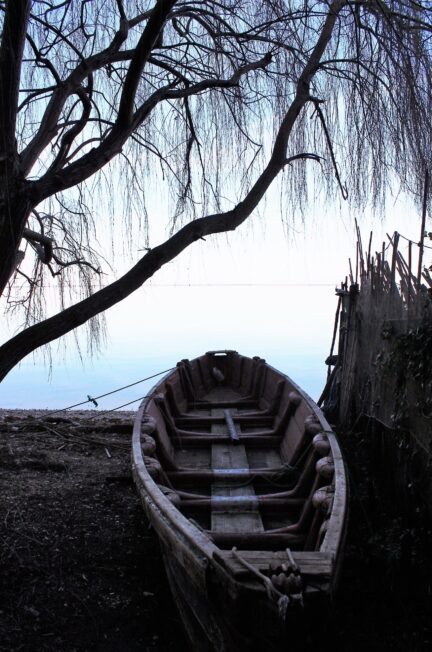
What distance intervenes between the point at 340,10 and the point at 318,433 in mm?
2788

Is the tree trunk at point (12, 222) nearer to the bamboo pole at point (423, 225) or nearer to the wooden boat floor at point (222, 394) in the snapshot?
the bamboo pole at point (423, 225)

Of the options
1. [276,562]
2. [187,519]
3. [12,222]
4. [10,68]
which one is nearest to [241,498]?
[187,519]

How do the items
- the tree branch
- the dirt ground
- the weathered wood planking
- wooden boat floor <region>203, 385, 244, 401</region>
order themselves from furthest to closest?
wooden boat floor <region>203, 385, 244, 401</region>, the weathered wood planking, the dirt ground, the tree branch

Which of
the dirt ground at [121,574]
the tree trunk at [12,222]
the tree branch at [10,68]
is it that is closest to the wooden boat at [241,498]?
the dirt ground at [121,574]

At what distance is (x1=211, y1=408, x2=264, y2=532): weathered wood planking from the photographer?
382 centimetres

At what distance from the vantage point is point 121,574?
4.06 m

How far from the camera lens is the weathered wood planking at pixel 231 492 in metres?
3.82

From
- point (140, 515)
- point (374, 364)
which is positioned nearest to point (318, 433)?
point (374, 364)

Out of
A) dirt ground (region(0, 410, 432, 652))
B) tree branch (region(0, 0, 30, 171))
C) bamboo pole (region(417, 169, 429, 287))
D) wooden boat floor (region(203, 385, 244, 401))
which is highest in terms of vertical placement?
tree branch (region(0, 0, 30, 171))

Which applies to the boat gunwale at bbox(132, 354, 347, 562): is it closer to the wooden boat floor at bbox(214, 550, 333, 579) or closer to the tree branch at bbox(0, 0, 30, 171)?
the wooden boat floor at bbox(214, 550, 333, 579)

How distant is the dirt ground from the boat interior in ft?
1.76

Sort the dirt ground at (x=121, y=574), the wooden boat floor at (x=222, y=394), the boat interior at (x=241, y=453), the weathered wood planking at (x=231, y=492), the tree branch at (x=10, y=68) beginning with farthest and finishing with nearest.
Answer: the wooden boat floor at (x=222, y=394) → the weathered wood planking at (x=231, y=492) → the boat interior at (x=241, y=453) → the dirt ground at (x=121, y=574) → the tree branch at (x=10, y=68)

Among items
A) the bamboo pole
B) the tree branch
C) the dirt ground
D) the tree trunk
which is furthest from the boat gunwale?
the tree branch

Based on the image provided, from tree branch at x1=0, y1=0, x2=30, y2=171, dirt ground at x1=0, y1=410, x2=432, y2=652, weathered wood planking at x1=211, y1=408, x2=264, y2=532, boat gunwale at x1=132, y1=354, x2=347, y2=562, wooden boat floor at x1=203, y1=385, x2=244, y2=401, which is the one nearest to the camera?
boat gunwale at x1=132, y1=354, x2=347, y2=562
